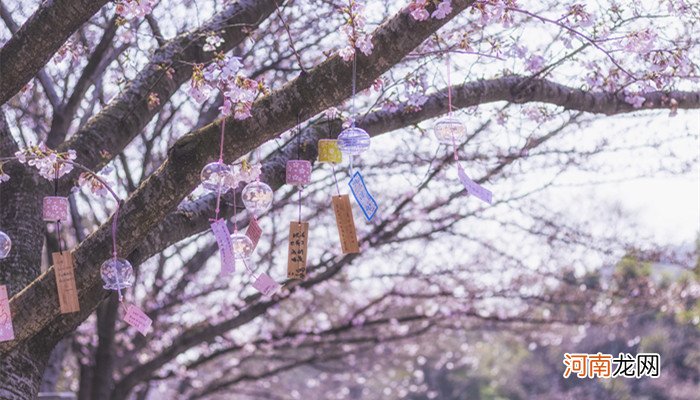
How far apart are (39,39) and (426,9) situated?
4.38 feet

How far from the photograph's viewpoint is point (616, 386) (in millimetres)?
19594

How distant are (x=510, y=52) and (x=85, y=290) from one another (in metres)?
2.07

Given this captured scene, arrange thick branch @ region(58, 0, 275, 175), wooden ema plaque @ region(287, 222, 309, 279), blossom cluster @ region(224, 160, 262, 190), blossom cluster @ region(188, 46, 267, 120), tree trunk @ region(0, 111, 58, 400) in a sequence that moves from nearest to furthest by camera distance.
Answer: blossom cluster @ region(188, 46, 267, 120)
blossom cluster @ region(224, 160, 262, 190)
wooden ema plaque @ region(287, 222, 309, 279)
tree trunk @ region(0, 111, 58, 400)
thick branch @ region(58, 0, 275, 175)

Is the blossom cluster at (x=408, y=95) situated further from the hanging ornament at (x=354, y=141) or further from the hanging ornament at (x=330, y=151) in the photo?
the hanging ornament at (x=354, y=141)

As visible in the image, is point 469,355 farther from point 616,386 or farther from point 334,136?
point 334,136

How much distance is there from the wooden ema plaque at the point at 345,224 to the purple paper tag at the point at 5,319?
1.26 metres

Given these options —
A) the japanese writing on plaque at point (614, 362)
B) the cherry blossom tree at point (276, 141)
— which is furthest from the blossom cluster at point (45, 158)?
the japanese writing on plaque at point (614, 362)

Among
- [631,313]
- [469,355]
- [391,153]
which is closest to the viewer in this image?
[391,153]

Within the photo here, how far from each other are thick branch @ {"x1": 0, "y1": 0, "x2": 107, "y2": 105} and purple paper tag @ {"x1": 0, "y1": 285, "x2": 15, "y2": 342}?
2.38ft

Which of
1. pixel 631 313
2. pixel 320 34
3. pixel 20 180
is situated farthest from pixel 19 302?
pixel 631 313

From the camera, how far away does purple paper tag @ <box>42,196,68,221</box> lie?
3.48 metres

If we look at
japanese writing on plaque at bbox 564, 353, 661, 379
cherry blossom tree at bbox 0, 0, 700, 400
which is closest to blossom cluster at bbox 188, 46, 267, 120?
cherry blossom tree at bbox 0, 0, 700, 400

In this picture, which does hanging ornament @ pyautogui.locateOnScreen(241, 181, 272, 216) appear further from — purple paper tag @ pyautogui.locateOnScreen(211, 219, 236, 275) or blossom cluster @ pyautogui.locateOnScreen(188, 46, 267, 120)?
blossom cluster @ pyautogui.locateOnScreen(188, 46, 267, 120)

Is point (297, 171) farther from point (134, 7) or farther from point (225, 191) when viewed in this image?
point (134, 7)
